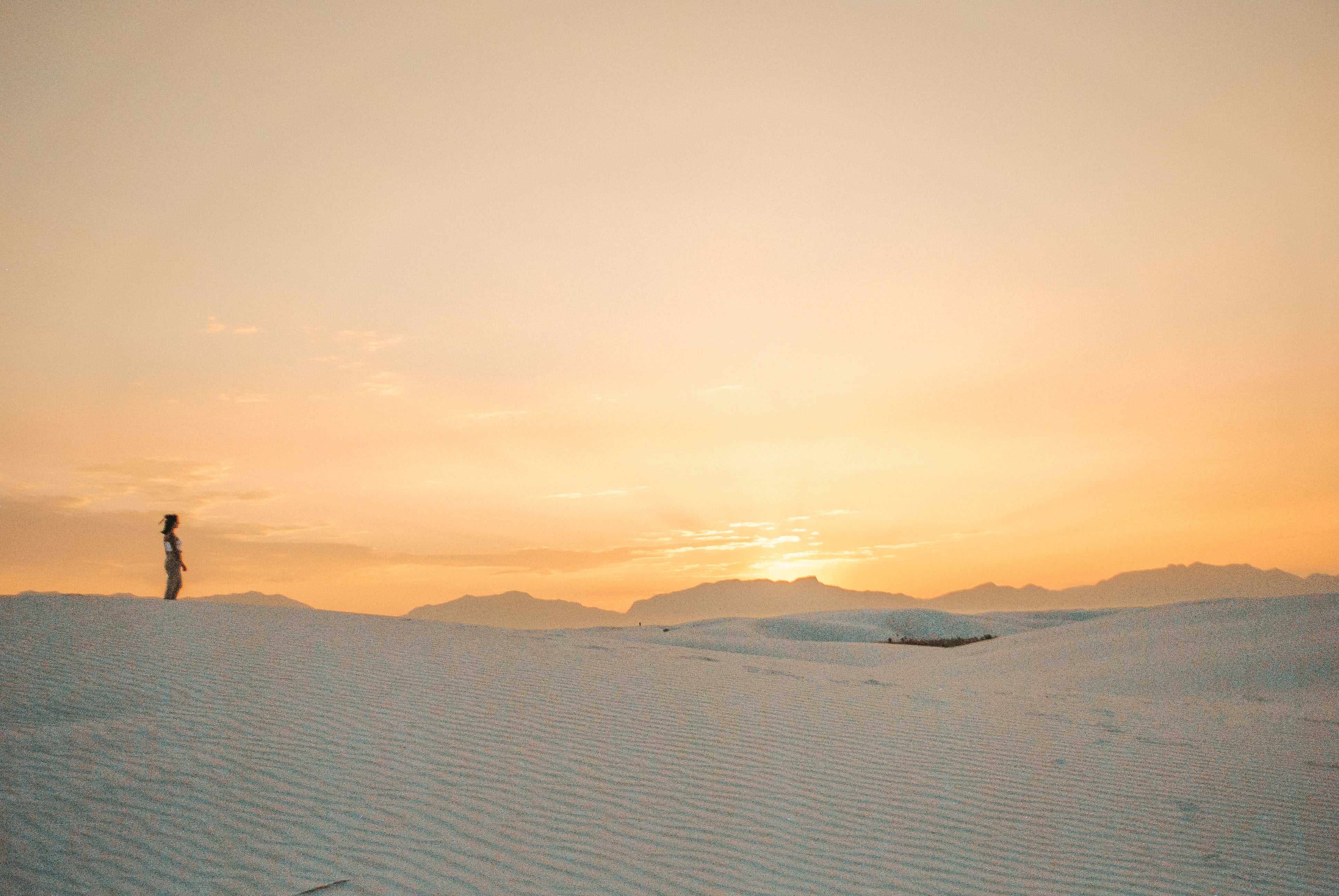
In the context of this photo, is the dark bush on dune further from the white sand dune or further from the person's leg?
the person's leg

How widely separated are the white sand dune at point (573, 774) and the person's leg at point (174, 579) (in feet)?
5.58

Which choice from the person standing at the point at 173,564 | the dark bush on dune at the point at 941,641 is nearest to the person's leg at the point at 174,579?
the person standing at the point at 173,564

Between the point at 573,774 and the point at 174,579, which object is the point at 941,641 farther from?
the point at 573,774

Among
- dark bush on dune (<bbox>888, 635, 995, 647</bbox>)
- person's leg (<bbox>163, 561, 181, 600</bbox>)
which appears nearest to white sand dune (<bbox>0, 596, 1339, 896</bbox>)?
person's leg (<bbox>163, 561, 181, 600</bbox>)

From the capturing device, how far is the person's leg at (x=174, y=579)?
12.4m

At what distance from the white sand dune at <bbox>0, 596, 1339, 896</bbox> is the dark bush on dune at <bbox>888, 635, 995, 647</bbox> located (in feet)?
50.6

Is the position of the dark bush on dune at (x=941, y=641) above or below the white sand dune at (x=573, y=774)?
below

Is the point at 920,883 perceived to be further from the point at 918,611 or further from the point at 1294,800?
the point at 918,611

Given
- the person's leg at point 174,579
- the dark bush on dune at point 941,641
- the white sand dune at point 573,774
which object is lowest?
the dark bush on dune at point 941,641

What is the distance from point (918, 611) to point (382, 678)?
105 ft

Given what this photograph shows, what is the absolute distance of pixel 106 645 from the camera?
8.47m

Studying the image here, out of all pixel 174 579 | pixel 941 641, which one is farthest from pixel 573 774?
pixel 941 641

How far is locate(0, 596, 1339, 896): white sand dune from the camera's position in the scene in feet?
14.6

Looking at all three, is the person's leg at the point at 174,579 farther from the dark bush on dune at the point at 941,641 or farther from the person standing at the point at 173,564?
the dark bush on dune at the point at 941,641
